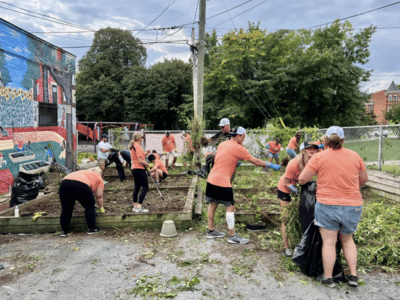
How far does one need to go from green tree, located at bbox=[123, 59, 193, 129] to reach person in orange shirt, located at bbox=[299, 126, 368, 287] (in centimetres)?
2994

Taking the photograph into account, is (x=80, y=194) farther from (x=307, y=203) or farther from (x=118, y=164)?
(x=118, y=164)

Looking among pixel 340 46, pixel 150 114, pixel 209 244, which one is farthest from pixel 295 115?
pixel 209 244

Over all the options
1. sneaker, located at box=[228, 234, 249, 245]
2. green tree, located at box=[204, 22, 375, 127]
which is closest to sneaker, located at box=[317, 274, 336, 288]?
sneaker, located at box=[228, 234, 249, 245]

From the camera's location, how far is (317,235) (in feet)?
11.1

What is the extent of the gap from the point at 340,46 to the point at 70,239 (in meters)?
27.3

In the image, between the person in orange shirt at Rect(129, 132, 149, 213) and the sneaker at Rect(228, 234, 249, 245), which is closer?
the sneaker at Rect(228, 234, 249, 245)

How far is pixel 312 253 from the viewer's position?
3.39 meters

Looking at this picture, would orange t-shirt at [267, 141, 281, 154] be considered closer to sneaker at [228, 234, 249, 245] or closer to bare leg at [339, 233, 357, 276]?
sneaker at [228, 234, 249, 245]

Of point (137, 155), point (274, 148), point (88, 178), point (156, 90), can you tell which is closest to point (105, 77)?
point (156, 90)

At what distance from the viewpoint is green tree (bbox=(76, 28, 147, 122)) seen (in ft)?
112

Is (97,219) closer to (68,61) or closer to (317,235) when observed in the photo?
(317,235)

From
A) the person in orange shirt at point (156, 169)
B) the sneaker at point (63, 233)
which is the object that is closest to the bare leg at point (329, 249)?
the sneaker at point (63, 233)

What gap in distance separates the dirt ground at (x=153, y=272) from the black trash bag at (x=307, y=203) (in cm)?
68

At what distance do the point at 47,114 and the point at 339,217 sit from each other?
10.9 meters
